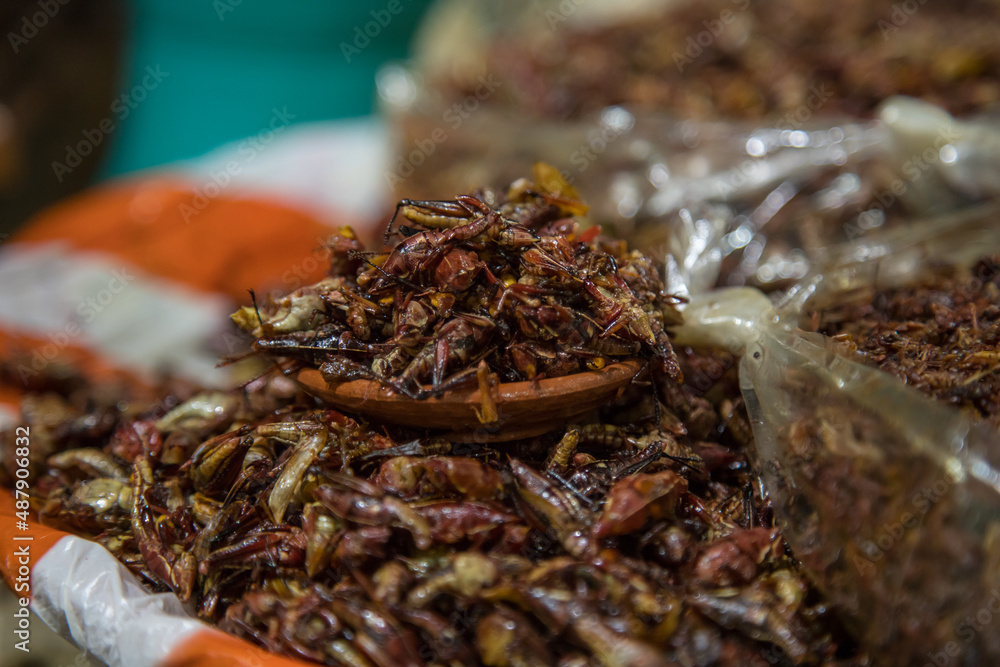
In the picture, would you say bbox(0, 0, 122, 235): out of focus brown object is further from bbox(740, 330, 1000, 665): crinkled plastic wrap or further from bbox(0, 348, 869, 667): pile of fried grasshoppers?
bbox(740, 330, 1000, 665): crinkled plastic wrap

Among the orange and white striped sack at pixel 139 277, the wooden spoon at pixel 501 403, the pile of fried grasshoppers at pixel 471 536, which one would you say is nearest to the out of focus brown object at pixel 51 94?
the orange and white striped sack at pixel 139 277

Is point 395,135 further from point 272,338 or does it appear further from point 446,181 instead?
point 272,338

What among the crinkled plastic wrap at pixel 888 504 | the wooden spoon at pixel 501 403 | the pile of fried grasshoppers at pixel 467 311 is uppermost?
the pile of fried grasshoppers at pixel 467 311

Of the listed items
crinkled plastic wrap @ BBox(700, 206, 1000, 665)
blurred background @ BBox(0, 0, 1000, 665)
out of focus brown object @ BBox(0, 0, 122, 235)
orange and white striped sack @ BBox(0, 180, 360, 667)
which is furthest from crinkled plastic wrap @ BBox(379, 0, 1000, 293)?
out of focus brown object @ BBox(0, 0, 122, 235)

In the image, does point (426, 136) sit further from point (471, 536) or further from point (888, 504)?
point (888, 504)

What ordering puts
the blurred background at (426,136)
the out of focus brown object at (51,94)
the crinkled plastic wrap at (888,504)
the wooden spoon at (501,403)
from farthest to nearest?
the out of focus brown object at (51,94) → the blurred background at (426,136) → the wooden spoon at (501,403) → the crinkled plastic wrap at (888,504)

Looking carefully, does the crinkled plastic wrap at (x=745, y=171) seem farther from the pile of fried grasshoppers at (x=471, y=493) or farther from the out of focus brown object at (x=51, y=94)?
the out of focus brown object at (x=51, y=94)

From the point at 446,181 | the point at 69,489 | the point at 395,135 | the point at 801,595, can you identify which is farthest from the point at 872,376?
the point at 395,135
